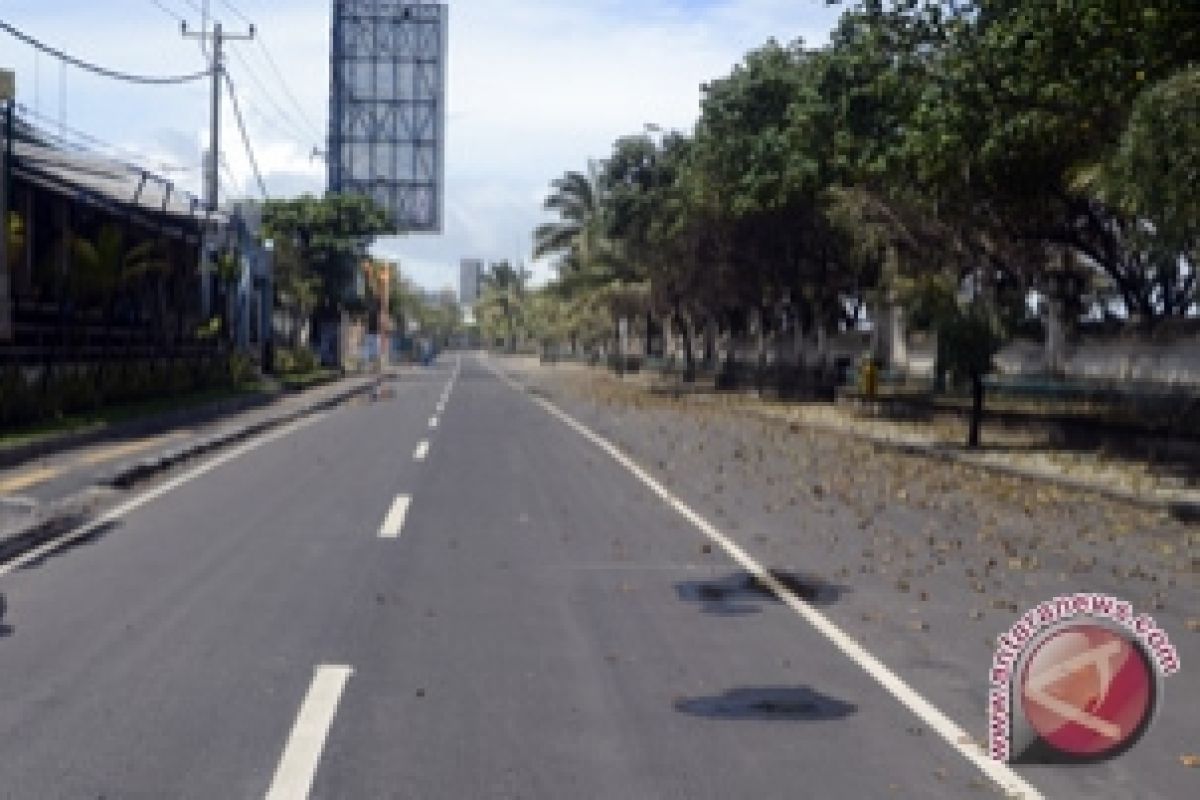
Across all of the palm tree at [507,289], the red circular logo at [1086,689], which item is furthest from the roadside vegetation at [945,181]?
the palm tree at [507,289]

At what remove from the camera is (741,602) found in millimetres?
10500

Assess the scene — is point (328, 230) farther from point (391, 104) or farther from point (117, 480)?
point (117, 480)

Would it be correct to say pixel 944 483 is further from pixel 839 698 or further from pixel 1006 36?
Result: pixel 839 698

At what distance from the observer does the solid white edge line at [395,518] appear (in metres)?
13.9

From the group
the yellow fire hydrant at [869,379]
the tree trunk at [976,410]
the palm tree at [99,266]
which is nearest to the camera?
the tree trunk at [976,410]

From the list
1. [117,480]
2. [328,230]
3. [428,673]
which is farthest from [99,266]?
[328,230]

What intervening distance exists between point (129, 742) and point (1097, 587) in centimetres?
802

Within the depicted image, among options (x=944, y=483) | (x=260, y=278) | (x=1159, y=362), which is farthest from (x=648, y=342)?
(x=944, y=483)

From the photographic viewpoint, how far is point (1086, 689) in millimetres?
6215

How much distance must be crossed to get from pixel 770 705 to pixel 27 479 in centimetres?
1384

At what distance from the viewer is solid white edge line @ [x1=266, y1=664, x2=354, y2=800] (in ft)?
19.7

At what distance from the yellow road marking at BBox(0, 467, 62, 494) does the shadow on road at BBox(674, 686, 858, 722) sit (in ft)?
39.6

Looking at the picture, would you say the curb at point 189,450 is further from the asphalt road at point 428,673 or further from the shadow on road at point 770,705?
the shadow on road at point 770,705

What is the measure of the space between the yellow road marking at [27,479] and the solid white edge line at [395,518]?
4.67 meters
